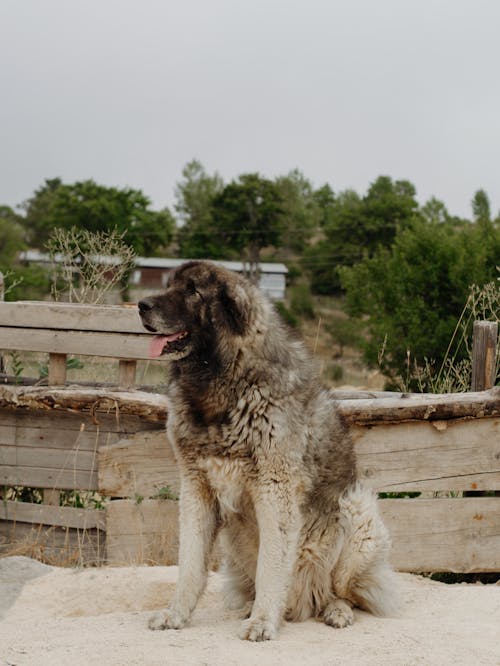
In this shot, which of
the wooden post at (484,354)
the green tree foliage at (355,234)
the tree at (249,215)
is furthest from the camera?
the tree at (249,215)

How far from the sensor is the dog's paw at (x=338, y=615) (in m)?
4.58

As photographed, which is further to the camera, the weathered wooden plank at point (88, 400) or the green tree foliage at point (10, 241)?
the green tree foliage at point (10, 241)

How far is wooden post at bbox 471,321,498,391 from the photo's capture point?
252 inches

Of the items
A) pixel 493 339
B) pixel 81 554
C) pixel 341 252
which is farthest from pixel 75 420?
pixel 341 252

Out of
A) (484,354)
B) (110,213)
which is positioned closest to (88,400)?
(484,354)

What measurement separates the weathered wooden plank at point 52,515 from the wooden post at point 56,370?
1.02 meters

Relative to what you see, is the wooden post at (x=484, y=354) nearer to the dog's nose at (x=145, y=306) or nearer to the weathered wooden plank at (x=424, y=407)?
the weathered wooden plank at (x=424, y=407)

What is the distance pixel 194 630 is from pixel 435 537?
2427 mm

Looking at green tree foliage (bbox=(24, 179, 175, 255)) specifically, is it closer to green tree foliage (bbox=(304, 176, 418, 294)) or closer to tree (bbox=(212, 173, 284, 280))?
tree (bbox=(212, 173, 284, 280))

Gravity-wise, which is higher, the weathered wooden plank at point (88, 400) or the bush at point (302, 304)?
the bush at point (302, 304)

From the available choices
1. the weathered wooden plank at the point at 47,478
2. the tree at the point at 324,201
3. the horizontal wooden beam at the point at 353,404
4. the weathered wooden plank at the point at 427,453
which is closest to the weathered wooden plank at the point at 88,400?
the horizontal wooden beam at the point at 353,404

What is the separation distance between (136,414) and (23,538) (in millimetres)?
1488

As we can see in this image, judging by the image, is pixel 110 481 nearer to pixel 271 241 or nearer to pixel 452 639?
pixel 452 639

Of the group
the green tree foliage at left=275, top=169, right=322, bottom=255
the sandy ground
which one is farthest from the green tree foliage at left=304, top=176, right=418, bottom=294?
the sandy ground
